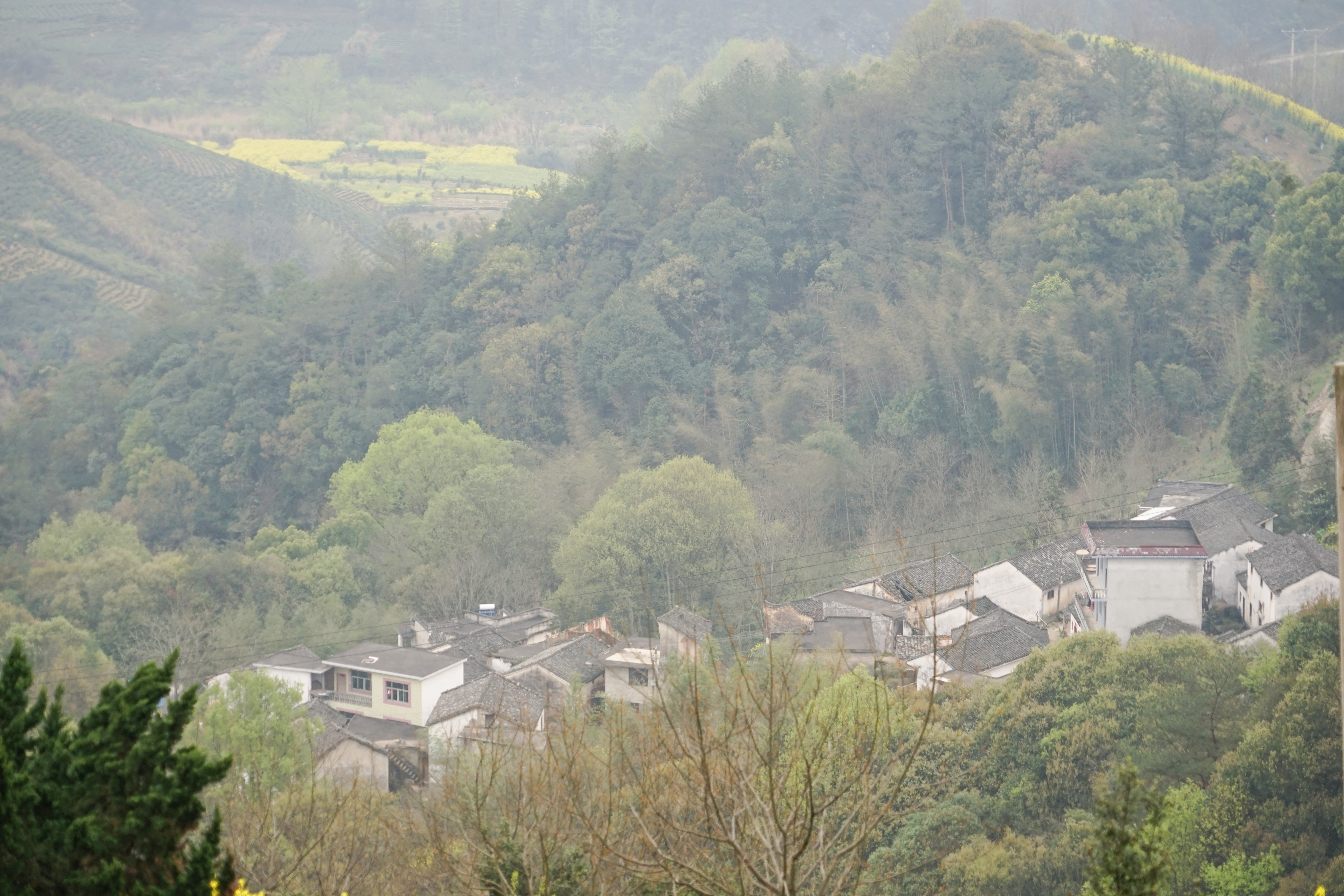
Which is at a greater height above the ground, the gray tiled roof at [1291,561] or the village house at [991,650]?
the gray tiled roof at [1291,561]

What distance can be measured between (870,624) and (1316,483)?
28.0 feet

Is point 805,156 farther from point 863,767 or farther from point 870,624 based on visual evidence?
point 863,767

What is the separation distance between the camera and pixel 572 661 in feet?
72.8

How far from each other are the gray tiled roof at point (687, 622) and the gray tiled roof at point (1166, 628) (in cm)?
714

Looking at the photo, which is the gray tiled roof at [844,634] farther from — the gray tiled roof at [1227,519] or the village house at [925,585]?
the gray tiled roof at [1227,519]

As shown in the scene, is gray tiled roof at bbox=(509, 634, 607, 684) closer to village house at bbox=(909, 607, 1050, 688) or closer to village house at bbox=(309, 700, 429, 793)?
village house at bbox=(309, 700, 429, 793)

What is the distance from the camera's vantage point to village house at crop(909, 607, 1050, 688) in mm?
19609

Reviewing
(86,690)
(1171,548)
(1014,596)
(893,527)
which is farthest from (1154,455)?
(86,690)

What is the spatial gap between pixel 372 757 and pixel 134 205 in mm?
61711

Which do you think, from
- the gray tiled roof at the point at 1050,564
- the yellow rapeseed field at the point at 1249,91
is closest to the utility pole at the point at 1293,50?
the yellow rapeseed field at the point at 1249,91

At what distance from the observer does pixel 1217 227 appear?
31.5 m

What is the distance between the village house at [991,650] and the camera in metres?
19.6

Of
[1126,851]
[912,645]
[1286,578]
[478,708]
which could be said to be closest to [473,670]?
[478,708]

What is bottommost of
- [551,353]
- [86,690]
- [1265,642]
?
[86,690]
